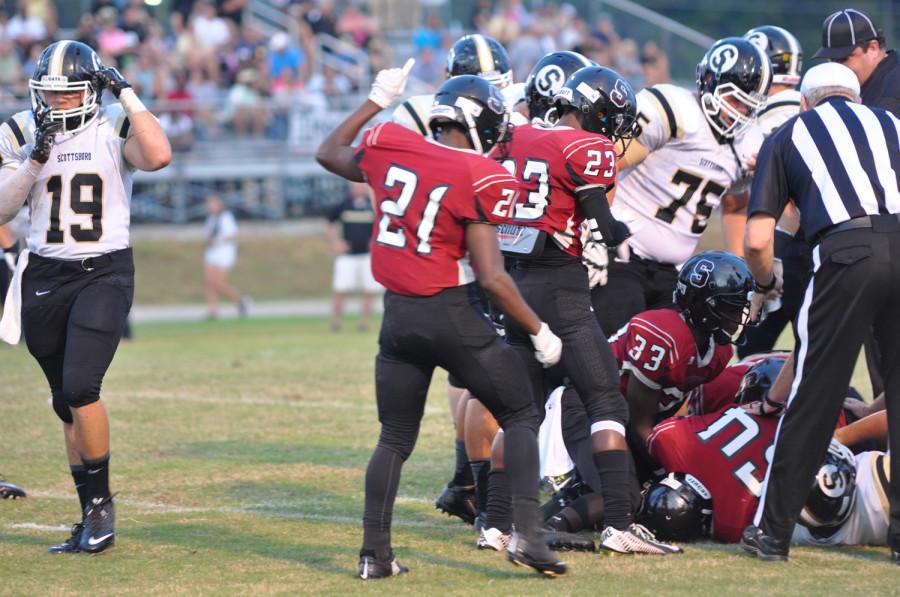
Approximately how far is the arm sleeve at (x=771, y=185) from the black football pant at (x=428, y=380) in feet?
3.97

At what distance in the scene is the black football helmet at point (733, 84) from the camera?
639 cm

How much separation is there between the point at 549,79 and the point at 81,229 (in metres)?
2.32

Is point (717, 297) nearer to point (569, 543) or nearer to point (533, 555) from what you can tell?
point (569, 543)

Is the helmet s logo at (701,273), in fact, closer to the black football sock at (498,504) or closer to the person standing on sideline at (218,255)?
the black football sock at (498,504)

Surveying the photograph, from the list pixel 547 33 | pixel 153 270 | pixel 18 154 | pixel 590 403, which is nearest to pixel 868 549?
pixel 590 403

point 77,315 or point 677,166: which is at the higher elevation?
point 677,166

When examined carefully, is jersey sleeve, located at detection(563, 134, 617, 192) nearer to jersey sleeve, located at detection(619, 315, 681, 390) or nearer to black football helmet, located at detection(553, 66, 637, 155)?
black football helmet, located at detection(553, 66, 637, 155)

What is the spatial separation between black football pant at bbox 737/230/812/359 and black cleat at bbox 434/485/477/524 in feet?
7.05

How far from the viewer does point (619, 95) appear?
5578 mm

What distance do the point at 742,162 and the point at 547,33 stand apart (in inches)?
667

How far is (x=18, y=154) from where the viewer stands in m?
5.85

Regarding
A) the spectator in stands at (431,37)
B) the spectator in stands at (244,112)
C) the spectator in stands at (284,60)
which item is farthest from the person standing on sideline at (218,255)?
the spectator in stands at (431,37)

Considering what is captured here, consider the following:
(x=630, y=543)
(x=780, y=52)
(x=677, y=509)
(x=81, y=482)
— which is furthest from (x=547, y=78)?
(x=81, y=482)

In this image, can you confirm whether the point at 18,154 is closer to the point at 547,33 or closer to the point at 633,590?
Result: the point at 633,590
